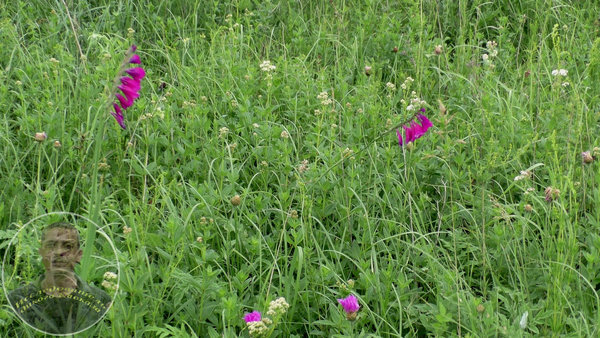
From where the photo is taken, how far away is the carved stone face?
1723 mm

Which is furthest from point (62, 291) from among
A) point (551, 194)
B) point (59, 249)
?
point (551, 194)

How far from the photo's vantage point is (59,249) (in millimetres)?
1746

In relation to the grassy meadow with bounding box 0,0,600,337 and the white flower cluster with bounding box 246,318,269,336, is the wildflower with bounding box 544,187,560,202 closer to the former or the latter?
the grassy meadow with bounding box 0,0,600,337

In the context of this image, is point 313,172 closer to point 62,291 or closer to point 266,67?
point 266,67

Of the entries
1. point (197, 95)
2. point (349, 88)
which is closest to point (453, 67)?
point (349, 88)

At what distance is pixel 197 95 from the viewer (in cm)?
327

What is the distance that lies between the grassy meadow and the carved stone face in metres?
0.05

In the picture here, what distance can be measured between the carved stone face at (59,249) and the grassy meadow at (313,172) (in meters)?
0.05

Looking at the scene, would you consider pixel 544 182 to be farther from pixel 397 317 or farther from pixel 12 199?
pixel 12 199

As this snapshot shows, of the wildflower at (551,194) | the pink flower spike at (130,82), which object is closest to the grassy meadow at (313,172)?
the wildflower at (551,194)

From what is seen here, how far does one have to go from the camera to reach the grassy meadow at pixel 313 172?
82.0 inches

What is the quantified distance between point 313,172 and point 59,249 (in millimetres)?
1040

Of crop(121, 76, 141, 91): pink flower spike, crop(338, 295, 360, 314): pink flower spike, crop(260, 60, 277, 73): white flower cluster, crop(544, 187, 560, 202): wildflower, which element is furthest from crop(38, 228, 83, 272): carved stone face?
crop(260, 60, 277, 73): white flower cluster

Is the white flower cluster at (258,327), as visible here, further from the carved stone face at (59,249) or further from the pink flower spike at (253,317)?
the carved stone face at (59,249)
